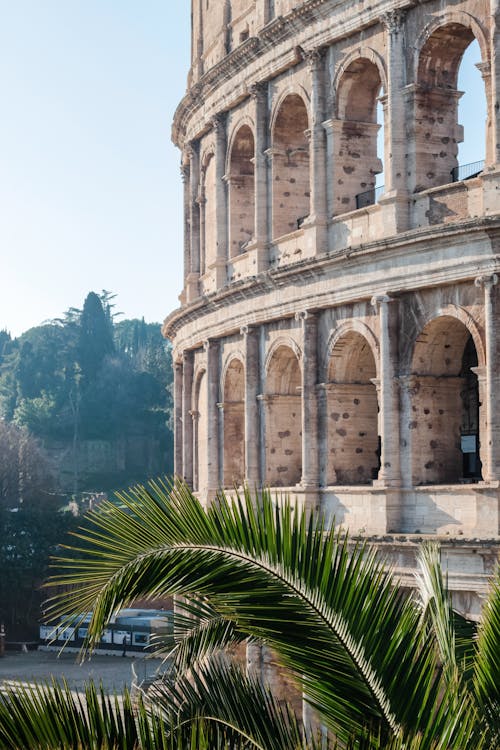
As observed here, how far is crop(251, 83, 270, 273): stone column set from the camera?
24.9 m

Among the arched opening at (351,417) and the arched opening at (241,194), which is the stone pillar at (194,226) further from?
the arched opening at (351,417)

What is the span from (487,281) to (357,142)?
5.09 meters

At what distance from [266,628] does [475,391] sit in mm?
14923

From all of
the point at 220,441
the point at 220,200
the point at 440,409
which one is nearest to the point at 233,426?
the point at 220,441

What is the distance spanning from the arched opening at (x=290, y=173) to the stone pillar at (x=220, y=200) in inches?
95.9

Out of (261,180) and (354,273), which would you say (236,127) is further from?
(354,273)

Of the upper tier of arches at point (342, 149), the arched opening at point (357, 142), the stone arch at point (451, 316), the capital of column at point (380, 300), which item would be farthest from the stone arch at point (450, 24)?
the stone arch at point (451, 316)

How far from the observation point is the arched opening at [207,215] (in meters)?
28.5

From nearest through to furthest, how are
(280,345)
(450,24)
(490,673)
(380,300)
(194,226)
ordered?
(490,673), (450,24), (380,300), (280,345), (194,226)

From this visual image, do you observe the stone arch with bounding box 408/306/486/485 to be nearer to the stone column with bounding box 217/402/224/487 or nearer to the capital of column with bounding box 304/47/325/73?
the capital of column with bounding box 304/47/325/73

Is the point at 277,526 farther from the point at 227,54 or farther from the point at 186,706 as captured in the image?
the point at 227,54

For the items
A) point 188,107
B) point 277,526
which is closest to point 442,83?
point 188,107

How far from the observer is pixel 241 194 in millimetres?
27094

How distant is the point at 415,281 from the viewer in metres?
20.2
